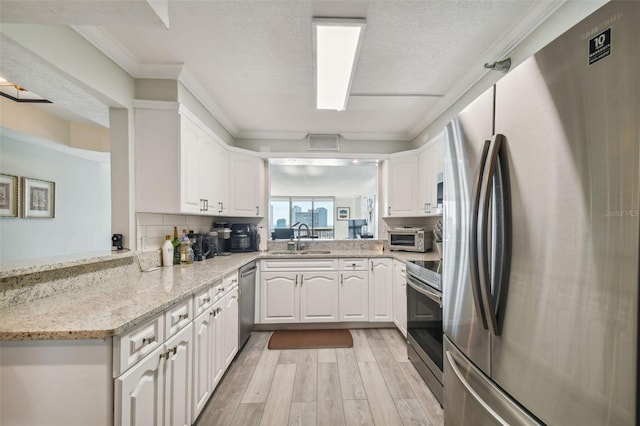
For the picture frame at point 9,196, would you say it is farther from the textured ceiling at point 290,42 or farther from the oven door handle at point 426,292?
the oven door handle at point 426,292

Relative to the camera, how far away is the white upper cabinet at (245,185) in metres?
3.26

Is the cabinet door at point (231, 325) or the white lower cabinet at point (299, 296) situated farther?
the white lower cabinet at point (299, 296)

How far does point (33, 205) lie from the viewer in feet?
8.95

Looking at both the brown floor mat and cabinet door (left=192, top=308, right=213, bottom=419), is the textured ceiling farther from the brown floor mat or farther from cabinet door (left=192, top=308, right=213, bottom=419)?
the brown floor mat

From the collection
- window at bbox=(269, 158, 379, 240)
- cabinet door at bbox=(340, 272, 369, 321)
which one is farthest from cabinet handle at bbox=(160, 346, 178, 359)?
window at bbox=(269, 158, 379, 240)

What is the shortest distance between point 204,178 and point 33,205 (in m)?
1.90

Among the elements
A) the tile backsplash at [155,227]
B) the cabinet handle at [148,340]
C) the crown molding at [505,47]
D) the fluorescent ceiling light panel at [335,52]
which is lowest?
the cabinet handle at [148,340]

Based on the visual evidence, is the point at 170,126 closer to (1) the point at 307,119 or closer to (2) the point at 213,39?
(2) the point at 213,39

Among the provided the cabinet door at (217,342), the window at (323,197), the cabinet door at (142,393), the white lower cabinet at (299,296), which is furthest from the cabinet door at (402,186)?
the cabinet door at (142,393)

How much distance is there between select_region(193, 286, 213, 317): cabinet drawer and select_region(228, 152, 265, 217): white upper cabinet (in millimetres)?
1475

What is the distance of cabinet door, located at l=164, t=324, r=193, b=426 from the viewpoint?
129cm

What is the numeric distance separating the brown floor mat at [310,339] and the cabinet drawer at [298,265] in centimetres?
74

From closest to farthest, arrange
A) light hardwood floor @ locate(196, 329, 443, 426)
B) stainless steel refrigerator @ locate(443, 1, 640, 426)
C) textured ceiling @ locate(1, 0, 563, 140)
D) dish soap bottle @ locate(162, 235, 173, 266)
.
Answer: stainless steel refrigerator @ locate(443, 1, 640, 426), textured ceiling @ locate(1, 0, 563, 140), light hardwood floor @ locate(196, 329, 443, 426), dish soap bottle @ locate(162, 235, 173, 266)

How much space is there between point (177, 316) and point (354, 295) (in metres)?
2.18
